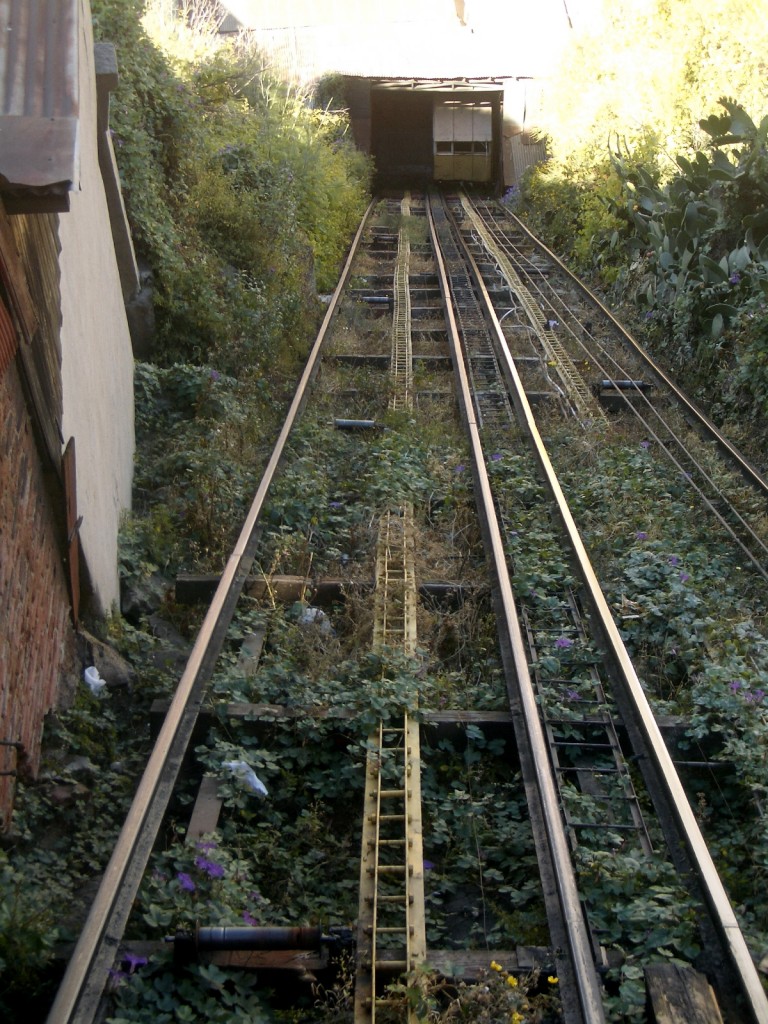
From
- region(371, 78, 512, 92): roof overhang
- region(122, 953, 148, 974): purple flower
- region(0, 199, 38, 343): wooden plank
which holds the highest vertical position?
region(371, 78, 512, 92): roof overhang

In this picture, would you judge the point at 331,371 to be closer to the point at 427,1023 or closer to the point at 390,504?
the point at 390,504

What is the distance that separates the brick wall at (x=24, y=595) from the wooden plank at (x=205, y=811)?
78cm

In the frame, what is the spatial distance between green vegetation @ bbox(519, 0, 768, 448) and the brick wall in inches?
274

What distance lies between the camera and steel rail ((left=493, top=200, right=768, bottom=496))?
344 inches

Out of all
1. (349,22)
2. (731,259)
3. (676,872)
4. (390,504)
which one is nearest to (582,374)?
(731,259)

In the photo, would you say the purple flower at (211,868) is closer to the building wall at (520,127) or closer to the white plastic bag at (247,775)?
the white plastic bag at (247,775)

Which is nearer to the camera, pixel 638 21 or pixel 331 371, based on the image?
pixel 331 371

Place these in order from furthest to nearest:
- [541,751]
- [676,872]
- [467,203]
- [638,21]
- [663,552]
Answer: [467,203] → [638,21] → [663,552] → [541,751] → [676,872]

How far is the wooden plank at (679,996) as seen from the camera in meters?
3.37

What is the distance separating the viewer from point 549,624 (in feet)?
20.7

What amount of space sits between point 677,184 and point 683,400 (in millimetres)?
4230

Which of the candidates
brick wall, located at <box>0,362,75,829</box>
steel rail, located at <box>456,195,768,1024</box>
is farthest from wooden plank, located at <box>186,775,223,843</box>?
steel rail, located at <box>456,195,768,1024</box>

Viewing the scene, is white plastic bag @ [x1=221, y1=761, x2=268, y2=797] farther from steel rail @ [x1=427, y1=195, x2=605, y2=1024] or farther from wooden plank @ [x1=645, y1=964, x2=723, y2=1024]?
wooden plank @ [x1=645, y1=964, x2=723, y2=1024]

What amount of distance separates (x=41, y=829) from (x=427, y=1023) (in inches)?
79.3
